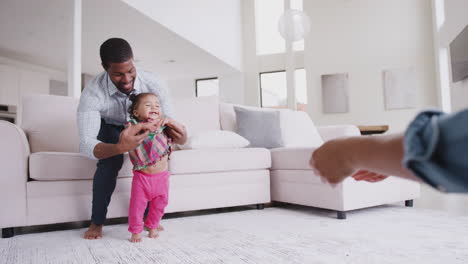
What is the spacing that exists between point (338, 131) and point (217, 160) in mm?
1190

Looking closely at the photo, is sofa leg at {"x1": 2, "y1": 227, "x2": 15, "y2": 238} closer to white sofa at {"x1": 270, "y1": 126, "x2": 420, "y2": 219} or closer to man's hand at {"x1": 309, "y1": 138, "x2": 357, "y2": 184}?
white sofa at {"x1": 270, "y1": 126, "x2": 420, "y2": 219}

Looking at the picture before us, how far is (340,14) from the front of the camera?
22.7 ft

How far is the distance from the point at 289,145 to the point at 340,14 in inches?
198

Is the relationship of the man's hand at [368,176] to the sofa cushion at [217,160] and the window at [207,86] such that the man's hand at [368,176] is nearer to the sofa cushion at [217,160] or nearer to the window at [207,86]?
the sofa cushion at [217,160]

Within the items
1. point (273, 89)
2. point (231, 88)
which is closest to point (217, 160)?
point (273, 89)

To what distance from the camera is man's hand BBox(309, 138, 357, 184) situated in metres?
0.54

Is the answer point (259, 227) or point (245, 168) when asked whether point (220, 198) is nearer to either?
point (245, 168)

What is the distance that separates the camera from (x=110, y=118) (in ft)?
6.35

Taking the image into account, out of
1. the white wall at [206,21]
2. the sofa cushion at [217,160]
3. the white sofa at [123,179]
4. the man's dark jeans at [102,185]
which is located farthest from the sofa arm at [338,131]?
the white wall at [206,21]

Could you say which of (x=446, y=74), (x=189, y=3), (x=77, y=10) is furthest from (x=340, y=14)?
(x=77, y=10)


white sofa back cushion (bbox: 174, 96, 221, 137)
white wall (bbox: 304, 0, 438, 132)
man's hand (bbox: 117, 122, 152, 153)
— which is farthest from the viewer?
white wall (bbox: 304, 0, 438, 132)

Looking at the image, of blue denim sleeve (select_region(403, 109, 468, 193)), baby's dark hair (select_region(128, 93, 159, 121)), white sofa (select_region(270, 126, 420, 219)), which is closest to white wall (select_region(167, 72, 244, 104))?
white sofa (select_region(270, 126, 420, 219))

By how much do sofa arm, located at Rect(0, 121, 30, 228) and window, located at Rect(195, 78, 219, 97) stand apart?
731 cm

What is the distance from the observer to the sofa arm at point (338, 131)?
2.85m
